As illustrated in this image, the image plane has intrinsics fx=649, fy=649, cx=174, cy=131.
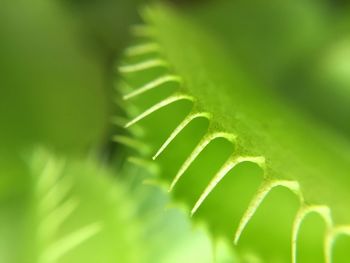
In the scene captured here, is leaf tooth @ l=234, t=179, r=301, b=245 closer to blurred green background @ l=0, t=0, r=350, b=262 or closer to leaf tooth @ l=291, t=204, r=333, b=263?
leaf tooth @ l=291, t=204, r=333, b=263

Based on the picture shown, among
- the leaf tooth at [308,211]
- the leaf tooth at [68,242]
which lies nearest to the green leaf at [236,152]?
the leaf tooth at [308,211]

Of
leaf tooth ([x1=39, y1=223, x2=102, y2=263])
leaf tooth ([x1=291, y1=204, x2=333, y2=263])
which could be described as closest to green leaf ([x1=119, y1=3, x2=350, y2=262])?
leaf tooth ([x1=291, y1=204, x2=333, y2=263])

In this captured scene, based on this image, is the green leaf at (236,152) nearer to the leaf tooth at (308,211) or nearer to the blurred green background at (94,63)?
the leaf tooth at (308,211)

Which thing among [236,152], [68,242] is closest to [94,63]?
[68,242]

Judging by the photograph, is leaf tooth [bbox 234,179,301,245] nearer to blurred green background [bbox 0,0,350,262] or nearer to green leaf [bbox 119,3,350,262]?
green leaf [bbox 119,3,350,262]

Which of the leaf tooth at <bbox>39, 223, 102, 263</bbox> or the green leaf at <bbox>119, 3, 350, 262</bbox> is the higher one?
the green leaf at <bbox>119, 3, 350, 262</bbox>

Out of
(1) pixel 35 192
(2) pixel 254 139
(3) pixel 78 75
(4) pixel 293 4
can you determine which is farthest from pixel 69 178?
(4) pixel 293 4

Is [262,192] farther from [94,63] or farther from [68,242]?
[94,63]

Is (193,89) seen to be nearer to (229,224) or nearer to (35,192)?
(229,224)

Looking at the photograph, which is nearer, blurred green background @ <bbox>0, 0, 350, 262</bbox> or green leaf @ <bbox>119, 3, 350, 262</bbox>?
green leaf @ <bbox>119, 3, 350, 262</bbox>

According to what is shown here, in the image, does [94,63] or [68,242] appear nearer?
[68,242]
